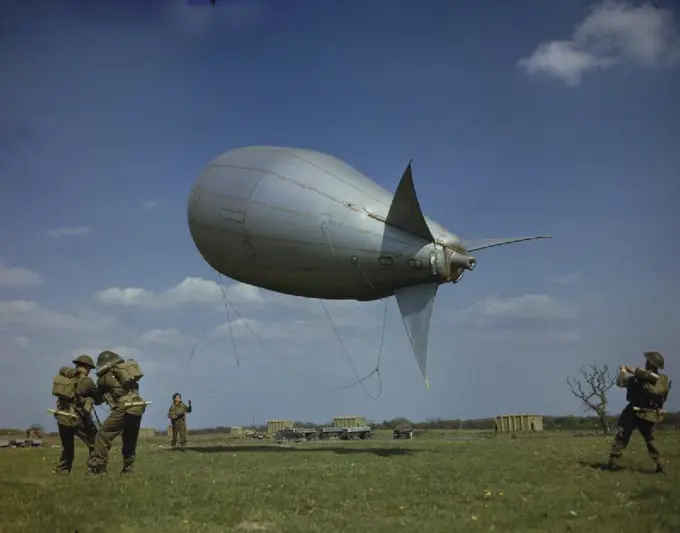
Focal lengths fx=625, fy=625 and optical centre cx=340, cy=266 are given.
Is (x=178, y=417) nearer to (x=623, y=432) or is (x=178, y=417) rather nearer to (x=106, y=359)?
(x=106, y=359)

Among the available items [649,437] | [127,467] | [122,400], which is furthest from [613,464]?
[122,400]

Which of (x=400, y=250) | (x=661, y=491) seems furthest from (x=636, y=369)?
(x=400, y=250)

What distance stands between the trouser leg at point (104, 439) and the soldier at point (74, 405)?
0.92 metres

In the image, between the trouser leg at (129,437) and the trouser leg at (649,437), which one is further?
the trouser leg at (129,437)

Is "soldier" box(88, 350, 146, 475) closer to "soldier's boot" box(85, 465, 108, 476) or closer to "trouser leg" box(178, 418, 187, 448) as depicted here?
"soldier's boot" box(85, 465, 108, 476)

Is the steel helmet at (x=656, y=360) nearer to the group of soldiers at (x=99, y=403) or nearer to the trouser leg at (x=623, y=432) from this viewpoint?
the trouser leg at (x=623, y=432)

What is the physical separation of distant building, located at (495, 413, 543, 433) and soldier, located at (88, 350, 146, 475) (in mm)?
40818

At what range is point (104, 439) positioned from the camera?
14.6 meters

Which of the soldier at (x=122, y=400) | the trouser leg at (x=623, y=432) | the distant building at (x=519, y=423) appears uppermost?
the soldier at (x=122, y=400)

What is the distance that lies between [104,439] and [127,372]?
63.3 inches

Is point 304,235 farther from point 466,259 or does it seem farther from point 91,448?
point 91,448

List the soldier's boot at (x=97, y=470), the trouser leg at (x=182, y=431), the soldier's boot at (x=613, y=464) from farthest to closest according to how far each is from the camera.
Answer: the trouser leg at (x=182, y=431)
the soldier's boot at (x=97, y=470)
the soldier's boot at (x=613, y=464)

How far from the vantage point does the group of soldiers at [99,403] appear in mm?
14648

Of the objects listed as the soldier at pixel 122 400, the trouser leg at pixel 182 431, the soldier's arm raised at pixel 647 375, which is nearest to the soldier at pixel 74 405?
the soldier at pixel 122 400
